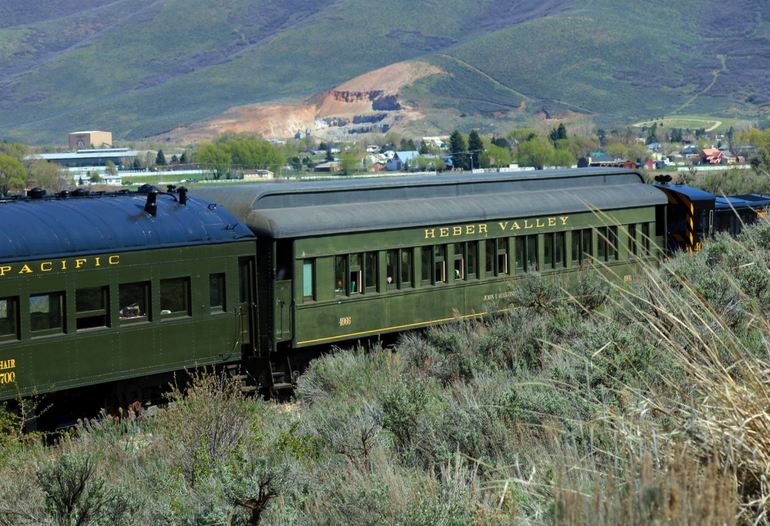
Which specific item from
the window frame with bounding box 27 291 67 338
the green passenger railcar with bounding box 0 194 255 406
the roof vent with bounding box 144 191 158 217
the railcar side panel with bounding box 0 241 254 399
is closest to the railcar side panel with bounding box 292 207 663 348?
the green passenger railcar with bounding box 0 194 255 406

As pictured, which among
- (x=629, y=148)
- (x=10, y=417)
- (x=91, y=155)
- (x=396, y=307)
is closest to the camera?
(x=10, y=417)

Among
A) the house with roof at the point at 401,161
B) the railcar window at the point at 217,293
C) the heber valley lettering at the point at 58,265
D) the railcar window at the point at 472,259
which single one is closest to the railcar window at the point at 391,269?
the railcar window at the point at 472,259

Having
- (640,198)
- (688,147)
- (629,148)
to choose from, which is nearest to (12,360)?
(640,198)

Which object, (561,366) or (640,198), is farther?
(640,198)

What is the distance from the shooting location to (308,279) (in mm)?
16266

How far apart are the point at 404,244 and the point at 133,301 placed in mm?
4904

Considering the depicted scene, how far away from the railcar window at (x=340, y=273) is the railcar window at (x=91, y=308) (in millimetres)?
3852

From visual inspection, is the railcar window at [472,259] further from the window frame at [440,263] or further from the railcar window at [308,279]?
the railcar window at [308,279]

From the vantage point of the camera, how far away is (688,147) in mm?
162375

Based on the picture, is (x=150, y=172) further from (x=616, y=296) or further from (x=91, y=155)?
(x=616, y=296)

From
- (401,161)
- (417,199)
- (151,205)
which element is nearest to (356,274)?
(417,199)

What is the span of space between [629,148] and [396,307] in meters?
129

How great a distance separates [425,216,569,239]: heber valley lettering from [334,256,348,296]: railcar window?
1725 millimetres

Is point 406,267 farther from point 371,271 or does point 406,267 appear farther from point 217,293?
point 217,293
